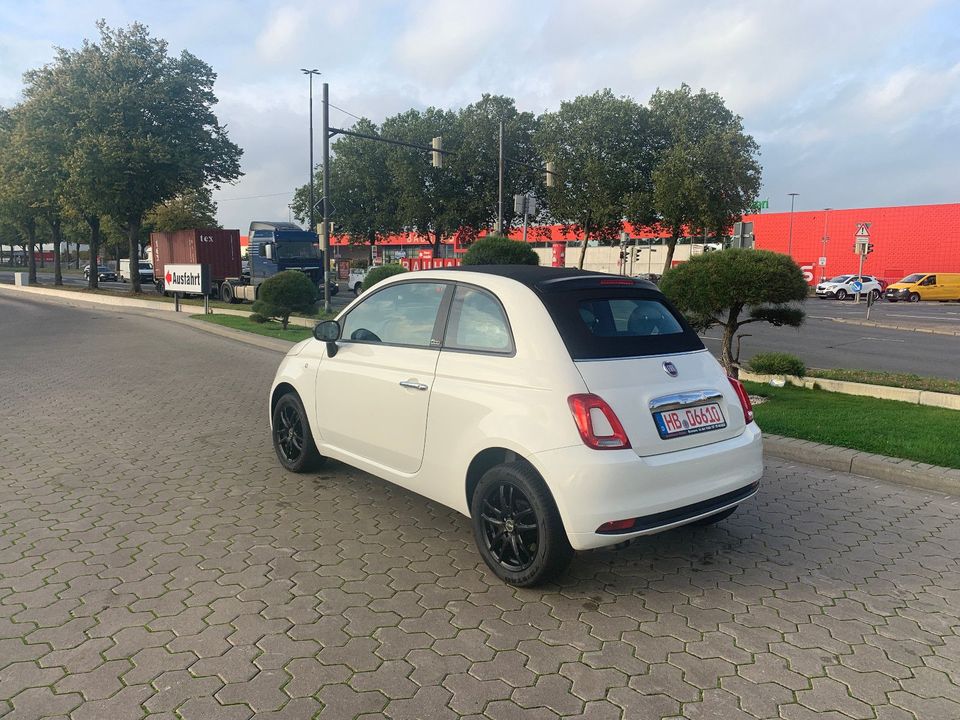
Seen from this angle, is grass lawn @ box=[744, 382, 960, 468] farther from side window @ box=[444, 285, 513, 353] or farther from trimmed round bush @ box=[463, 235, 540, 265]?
trimmed round bush @ box=[463, 235, 540, 265]

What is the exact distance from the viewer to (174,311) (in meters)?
25.1

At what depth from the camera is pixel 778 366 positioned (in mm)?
9719

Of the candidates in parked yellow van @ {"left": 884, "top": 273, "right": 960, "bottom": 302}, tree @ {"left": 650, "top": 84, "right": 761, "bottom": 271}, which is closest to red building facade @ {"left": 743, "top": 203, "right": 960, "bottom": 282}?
parked yellow van @ {"left": 884, "top": 273, "right": 960, "bottom": 302}

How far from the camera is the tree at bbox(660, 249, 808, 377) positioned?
313 inches

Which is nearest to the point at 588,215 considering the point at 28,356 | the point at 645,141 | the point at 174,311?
the point at 645,141

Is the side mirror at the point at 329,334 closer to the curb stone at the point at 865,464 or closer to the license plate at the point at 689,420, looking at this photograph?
the license plate at the point at 689,420

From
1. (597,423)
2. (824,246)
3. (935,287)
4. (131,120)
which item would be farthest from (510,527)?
(824,246)

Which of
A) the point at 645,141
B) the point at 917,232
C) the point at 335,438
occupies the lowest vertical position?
the point at 335,438

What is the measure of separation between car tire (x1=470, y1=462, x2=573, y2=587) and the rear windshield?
2.35 ft

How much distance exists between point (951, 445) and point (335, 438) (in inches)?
212

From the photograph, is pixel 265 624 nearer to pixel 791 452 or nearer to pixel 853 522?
pixel 853 522

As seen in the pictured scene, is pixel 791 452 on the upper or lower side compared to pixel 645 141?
lower

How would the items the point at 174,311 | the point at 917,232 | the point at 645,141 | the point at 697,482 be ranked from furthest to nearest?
1. the point at 917,232
2. the point at 645,141
3. the point at 174,311
4. the point at 697,482

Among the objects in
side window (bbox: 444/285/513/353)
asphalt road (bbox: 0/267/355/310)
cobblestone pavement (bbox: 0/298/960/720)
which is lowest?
cobblestone pavement (bbox: 0/298/960/720)
